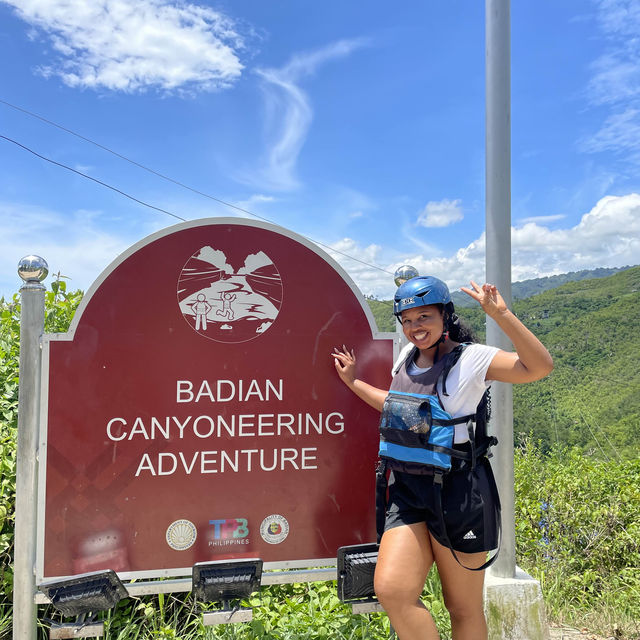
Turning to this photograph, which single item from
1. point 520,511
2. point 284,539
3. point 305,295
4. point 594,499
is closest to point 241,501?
point 284,539

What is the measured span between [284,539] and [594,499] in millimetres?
3612

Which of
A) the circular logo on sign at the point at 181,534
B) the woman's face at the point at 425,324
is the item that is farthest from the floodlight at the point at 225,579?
the woman's face at the point at 425,324

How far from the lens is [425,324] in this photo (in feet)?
7.56

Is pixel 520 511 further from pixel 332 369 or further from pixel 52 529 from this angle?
pixel 52 529

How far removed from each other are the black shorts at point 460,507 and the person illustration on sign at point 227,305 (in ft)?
3.42

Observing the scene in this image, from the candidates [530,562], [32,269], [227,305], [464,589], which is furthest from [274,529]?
[530,562]

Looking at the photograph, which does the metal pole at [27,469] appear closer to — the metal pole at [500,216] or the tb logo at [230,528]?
the tb logo at [230,528]

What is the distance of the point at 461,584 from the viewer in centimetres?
221

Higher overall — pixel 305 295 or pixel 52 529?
pixel 305 295

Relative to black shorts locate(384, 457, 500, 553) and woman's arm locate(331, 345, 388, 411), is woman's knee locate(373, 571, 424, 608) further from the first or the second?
woman's arm locate(331, 345, 388, 411)

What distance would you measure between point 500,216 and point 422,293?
3.27 ft

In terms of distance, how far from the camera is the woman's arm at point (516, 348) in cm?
203

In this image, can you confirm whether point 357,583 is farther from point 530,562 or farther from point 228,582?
point 530,562

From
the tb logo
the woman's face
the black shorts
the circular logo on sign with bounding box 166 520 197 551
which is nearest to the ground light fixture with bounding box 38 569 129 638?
the circular logo on sign with bounding box 166 520 197 551
